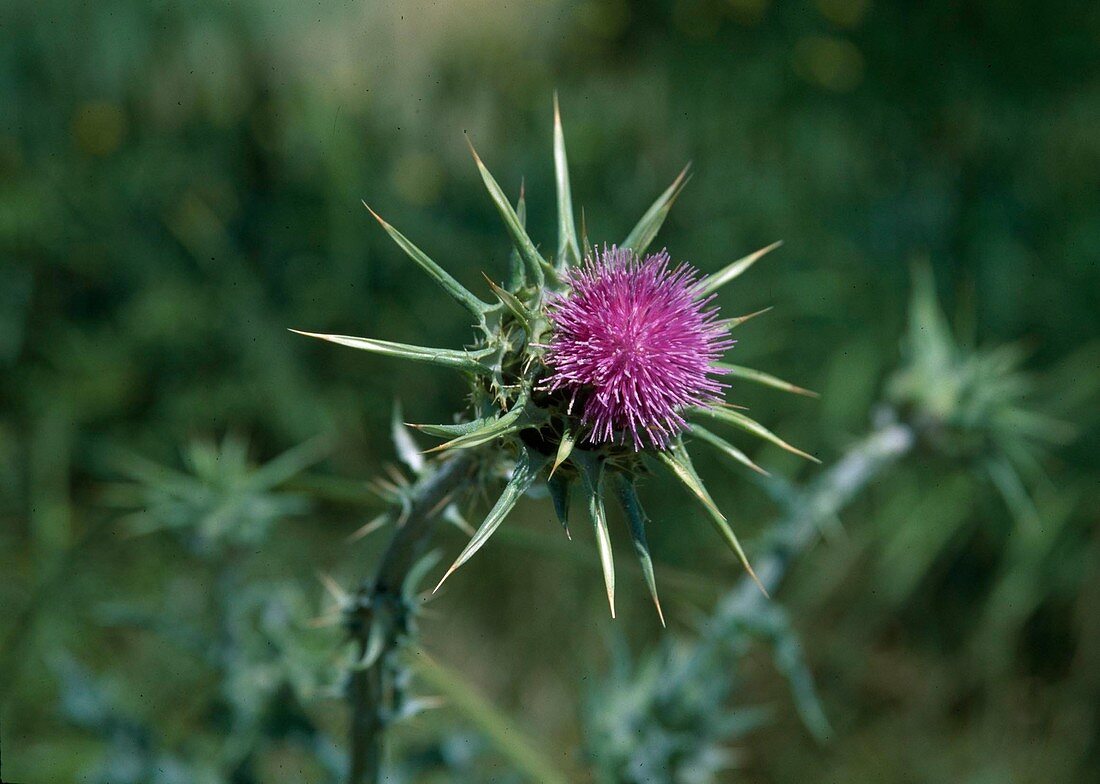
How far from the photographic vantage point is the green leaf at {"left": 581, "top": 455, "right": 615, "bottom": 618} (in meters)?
1.58

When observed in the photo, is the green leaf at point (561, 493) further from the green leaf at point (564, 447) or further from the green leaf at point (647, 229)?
the green leaf at point (647, 229)

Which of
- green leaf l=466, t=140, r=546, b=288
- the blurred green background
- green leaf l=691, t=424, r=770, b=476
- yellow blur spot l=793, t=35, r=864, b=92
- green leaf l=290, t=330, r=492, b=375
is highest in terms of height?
yellow blur spot l=793, t=35, r=864, b=92

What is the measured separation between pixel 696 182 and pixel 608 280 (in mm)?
3620

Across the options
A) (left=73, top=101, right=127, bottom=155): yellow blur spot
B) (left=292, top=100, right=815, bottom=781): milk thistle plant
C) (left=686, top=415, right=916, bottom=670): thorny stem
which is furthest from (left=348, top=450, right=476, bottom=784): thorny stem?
(left=73, top=101, right=127, bottom=155): yellow blur spot

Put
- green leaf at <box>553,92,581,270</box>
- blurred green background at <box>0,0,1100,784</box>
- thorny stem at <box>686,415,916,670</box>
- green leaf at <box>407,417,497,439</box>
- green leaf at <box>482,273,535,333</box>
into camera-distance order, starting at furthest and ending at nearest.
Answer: blurred green background at <box>0,0,1100,784</box>
thorny stem at <box>686,415,916,670</box>
green leaf at <box>553,92,581,270</box>
green leaf at <box>482,273,535,333</box>
green leaf at <box>407,417,497,439</box>

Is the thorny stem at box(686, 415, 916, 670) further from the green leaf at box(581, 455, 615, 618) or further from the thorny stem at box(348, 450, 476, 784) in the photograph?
the green leaf at box(581, 455, 615, 618)

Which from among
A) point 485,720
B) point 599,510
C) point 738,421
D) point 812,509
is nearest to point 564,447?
point 599,510

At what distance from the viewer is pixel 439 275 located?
1.67 meters


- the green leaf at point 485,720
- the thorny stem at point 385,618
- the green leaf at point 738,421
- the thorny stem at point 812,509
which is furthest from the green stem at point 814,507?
the green leaf at point 738,421

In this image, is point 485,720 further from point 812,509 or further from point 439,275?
point 812,509

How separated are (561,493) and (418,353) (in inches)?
14.6

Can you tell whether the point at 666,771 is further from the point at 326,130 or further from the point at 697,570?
the point at 326,130

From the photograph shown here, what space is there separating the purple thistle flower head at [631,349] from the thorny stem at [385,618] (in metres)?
0.29

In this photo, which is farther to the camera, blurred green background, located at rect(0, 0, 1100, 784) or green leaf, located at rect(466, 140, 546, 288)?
blurred green background, located at rect(0, 0, 1100, 784)
